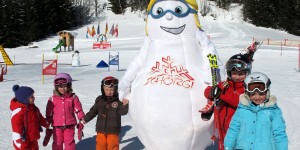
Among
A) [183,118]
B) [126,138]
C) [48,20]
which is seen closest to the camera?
[183,118]

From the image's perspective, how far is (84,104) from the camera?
9.91 metres

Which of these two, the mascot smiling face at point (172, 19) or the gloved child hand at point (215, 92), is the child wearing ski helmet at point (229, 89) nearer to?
the gloved child hand at point (215, 92)

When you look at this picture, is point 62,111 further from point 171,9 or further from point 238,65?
point 238,65

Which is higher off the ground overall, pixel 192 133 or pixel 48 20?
pixel 48 20

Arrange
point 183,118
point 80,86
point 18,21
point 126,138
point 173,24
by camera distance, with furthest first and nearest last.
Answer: point 18,21
point 80,86
point 126,138
point 173,24
point 183,118

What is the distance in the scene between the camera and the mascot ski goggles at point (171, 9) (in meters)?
5.10

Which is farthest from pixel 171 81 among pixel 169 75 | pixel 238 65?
pixel 238 65

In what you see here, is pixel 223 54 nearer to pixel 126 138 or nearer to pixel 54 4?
pixel 126 138

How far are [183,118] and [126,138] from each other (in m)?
2.45

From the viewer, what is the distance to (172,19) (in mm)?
5094

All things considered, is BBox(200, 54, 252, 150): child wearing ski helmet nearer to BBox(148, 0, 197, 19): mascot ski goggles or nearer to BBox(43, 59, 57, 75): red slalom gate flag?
BBox(148, 0, 197, 19): mascot ski goggles

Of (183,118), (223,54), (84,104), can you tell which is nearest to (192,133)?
(183,118)

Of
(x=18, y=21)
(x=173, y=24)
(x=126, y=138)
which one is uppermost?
(x=18, y=21)

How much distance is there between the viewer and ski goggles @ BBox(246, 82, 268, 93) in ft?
11.7
